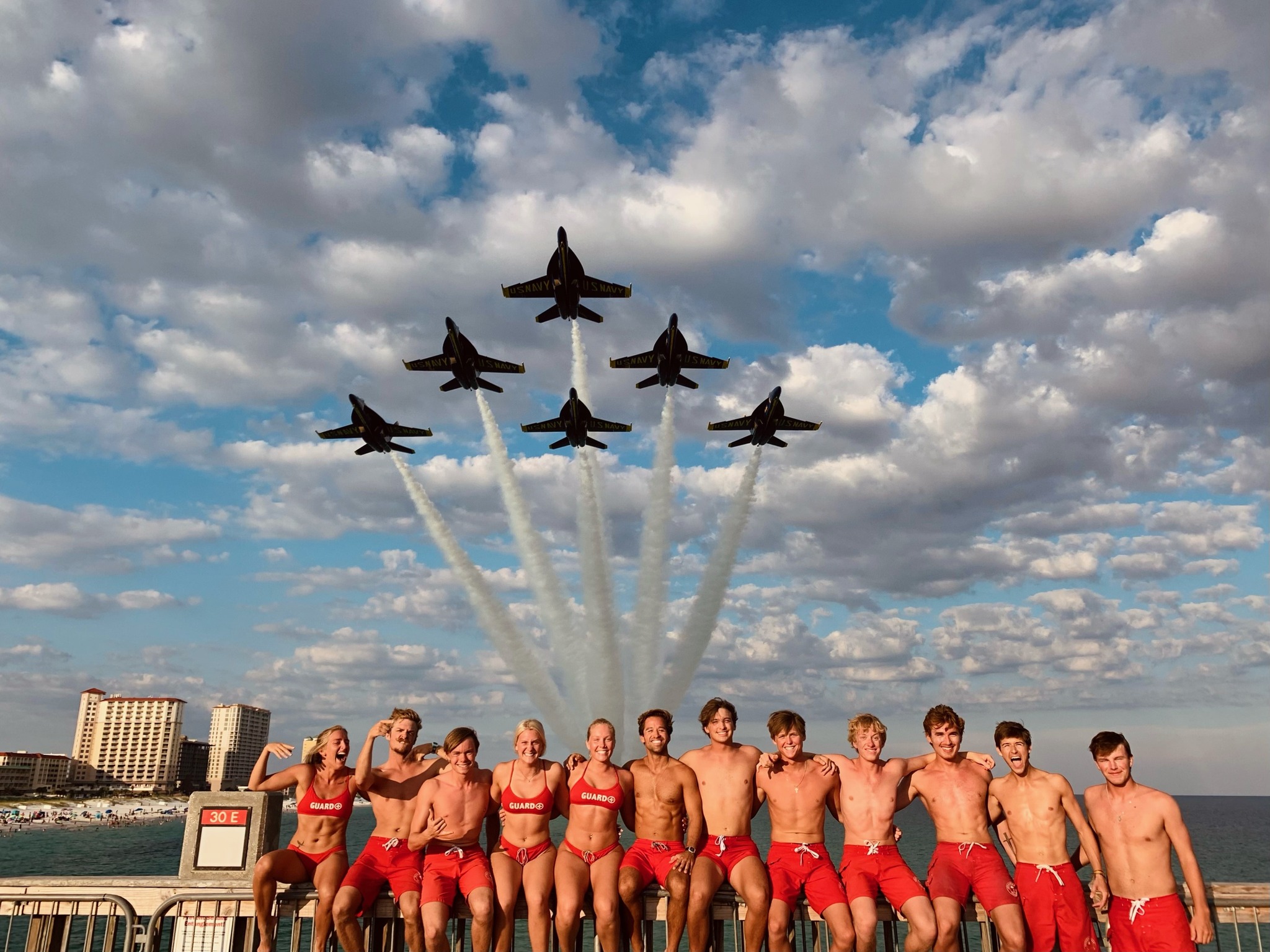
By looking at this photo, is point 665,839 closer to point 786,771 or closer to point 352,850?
point 786,771

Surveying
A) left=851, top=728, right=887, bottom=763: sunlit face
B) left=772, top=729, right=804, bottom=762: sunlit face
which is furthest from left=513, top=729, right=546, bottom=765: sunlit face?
left=851, top=728, right=887, bottom=763: sunlit face

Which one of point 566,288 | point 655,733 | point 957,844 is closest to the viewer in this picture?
point 957,844

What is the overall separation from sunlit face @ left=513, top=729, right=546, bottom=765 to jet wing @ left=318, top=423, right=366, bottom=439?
136 ft

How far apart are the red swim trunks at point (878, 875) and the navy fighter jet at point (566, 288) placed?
1527 inches

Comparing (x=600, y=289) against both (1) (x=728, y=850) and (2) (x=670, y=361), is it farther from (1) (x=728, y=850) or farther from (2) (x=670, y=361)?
(1) (x=728, y=850)

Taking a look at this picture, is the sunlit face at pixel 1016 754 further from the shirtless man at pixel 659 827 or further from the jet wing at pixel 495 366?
the jet wing at pixel 495 366

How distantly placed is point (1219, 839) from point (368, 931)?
171 m

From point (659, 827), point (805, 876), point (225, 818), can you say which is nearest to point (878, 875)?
point (805, 876)

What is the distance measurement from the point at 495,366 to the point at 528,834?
41026mm

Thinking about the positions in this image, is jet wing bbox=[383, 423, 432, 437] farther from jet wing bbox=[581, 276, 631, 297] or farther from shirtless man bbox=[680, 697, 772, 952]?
shirtless man bbox=[680, 697, 772, 952]

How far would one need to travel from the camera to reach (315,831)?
9.88m

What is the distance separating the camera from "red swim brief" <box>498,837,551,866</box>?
927 centimetres

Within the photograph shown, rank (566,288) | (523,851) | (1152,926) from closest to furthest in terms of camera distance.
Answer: (1152,926) → (523,851) → (566,288)

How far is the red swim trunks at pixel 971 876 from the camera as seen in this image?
28.3 feet
